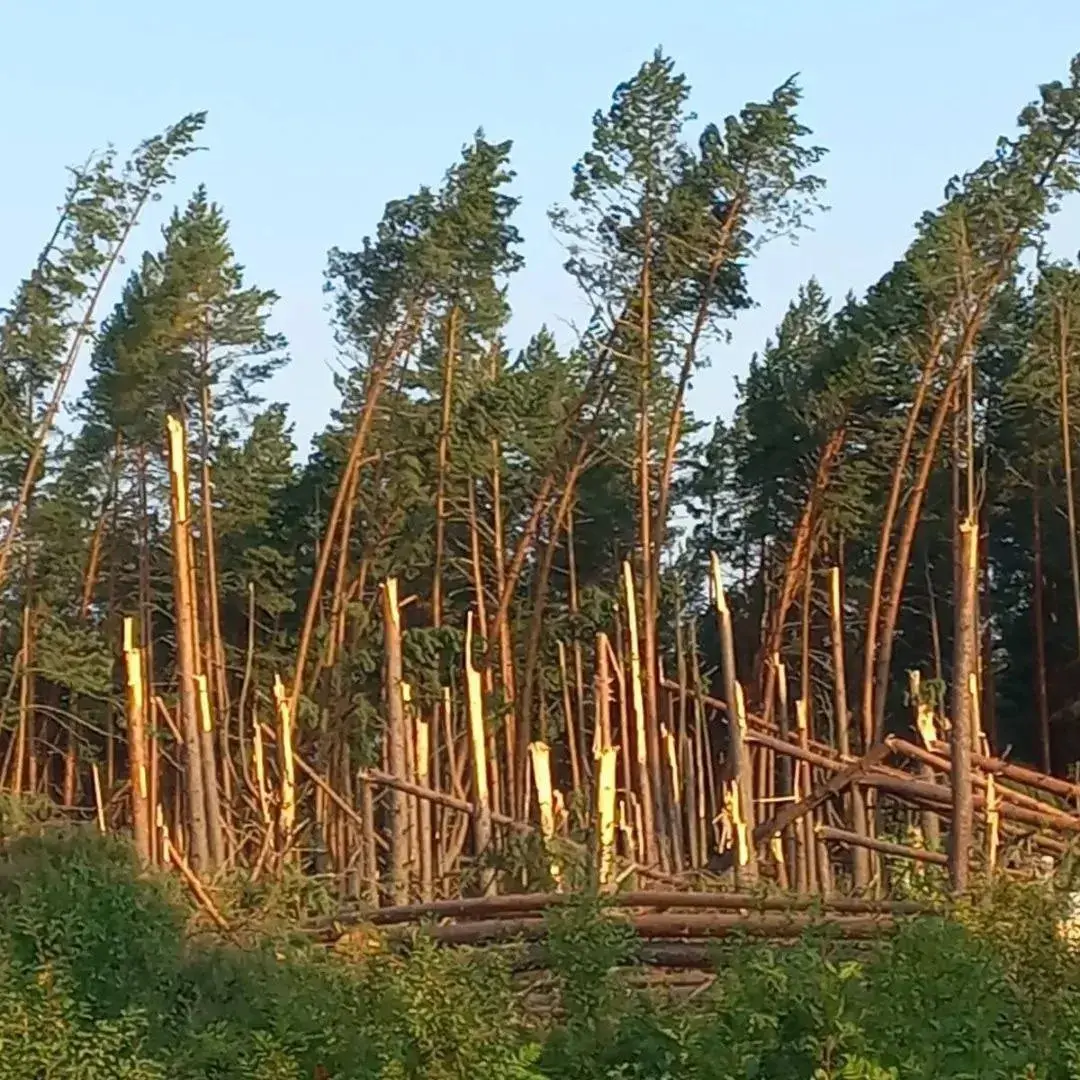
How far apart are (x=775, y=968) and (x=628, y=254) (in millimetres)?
16441

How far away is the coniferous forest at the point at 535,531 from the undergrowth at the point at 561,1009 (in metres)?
5.27

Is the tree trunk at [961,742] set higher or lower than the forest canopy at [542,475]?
lower

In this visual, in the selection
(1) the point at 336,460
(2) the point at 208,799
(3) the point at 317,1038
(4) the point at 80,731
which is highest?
(1) the point at 336,460

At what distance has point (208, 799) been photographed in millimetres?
16578

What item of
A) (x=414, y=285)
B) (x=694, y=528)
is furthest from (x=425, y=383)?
(x=694, y=528)

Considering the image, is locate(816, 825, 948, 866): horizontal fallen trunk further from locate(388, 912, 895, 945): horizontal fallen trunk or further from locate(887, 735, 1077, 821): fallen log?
locate(388, 912, 895, 945): horizontal fallen trunk

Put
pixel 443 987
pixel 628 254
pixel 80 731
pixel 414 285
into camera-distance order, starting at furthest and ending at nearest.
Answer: pixel 80 731
pixel 414 285
pixel 628 254
pixel 443 987

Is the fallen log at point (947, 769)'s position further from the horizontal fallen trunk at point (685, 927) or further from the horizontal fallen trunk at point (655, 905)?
the horizontal fallen trunk at point (685, 927)

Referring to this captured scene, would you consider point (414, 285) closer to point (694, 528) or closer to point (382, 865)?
point (382, 865)

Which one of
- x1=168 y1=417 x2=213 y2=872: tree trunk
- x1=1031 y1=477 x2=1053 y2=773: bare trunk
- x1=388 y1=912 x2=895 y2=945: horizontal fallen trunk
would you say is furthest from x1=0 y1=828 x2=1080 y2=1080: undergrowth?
x1=1031 y1=477 x2=1053 y2=773: bare trunk

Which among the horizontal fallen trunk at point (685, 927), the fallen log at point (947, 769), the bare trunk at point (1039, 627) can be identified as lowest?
the horizontal fallen trunk at point (685, 927)

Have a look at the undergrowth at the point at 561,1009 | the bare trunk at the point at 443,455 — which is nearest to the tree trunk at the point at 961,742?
the undergrowth at the point at 561,1009

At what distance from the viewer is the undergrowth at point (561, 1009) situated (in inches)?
286

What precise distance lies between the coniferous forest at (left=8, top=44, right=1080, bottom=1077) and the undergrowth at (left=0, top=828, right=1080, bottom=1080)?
208 inches
